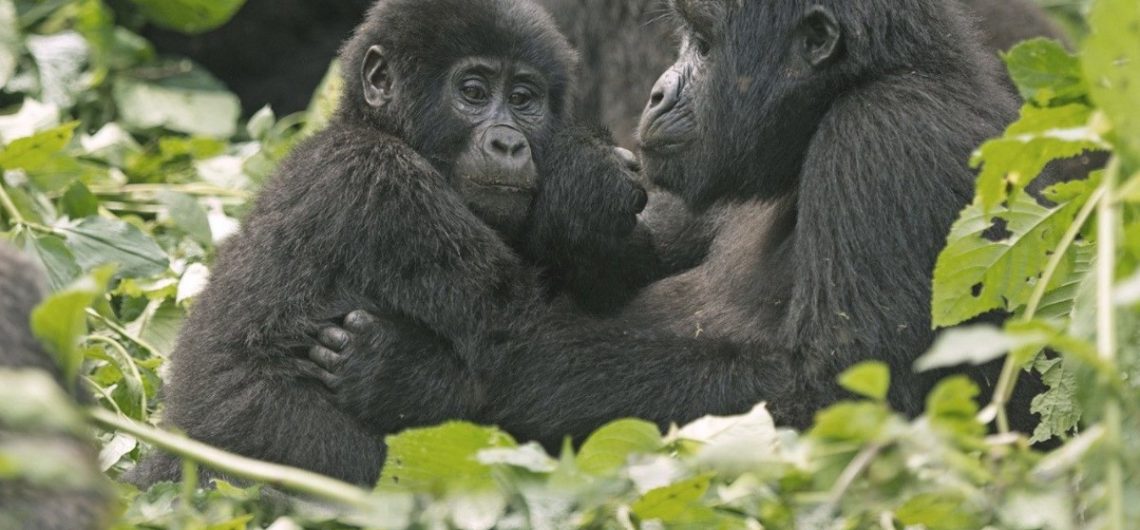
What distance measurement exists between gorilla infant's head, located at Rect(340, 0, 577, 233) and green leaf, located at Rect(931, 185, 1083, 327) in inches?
46.0

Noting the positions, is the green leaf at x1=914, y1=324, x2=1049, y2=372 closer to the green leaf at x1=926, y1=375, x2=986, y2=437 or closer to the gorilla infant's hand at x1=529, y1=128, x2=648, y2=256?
the green leaf at x1=926, y1=375, x2=986, y2=437

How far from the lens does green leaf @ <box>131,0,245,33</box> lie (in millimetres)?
5457

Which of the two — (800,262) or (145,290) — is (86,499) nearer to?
(800,262)

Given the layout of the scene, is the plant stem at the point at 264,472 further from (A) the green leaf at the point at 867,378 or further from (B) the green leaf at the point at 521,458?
(A) the green leaf at the point at 867,378

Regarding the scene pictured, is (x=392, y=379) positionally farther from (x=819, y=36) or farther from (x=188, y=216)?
(x=188, y=216)

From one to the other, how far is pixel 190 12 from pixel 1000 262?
3611 millimetres

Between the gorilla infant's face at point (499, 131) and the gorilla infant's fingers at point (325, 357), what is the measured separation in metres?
0.49

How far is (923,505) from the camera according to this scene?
203cm

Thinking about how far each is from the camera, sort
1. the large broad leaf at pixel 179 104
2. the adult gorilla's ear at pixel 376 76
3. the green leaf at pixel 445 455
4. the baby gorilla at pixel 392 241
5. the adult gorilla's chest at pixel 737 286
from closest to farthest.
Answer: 1. the green leaf at pixel 445 455
2. the baby gorilla at pixel 392 241
3. the adult gorilla's chest at pixel 737 286
4. the adult gorilla's ear at pixel 376 76
5. the large broad leaf at pixel 179 104

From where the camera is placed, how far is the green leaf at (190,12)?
546cm

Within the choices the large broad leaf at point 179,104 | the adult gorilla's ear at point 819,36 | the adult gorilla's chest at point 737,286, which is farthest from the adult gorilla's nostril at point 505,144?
the large broad leaf at point 179,104

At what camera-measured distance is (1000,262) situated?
270 centimetres

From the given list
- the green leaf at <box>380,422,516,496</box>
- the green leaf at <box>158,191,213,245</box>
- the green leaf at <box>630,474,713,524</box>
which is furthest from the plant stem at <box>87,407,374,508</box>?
the green leaf at <box>158,191,213,245</box>

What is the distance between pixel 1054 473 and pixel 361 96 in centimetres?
218
